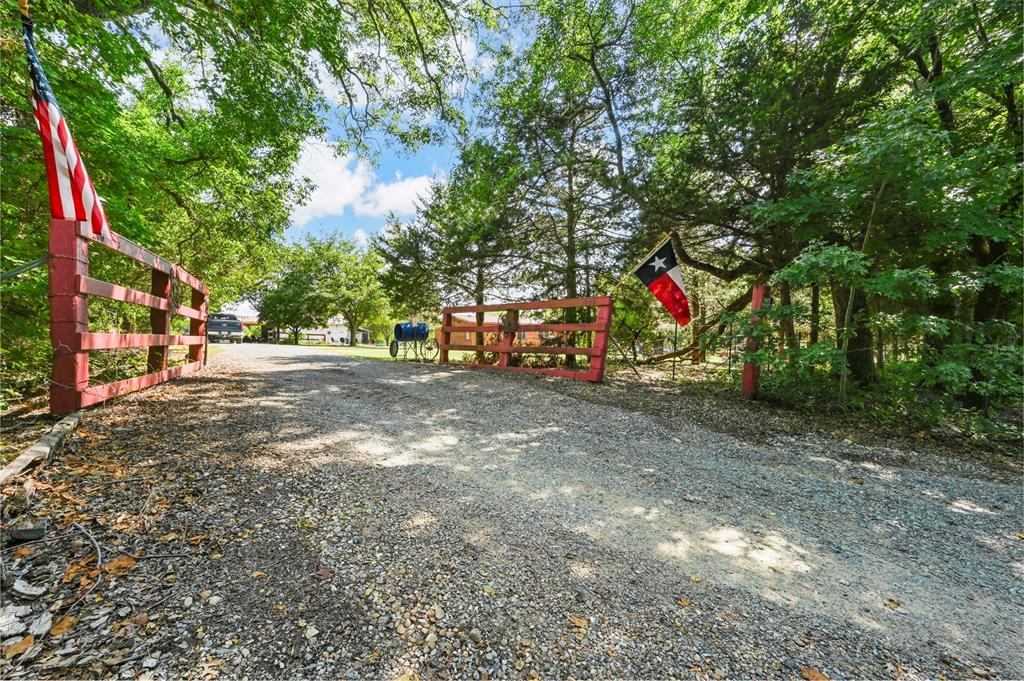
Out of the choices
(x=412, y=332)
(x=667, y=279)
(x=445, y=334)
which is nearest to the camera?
(x=667, y=279)

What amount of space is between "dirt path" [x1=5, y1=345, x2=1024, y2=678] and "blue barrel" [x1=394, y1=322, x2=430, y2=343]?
311 inches

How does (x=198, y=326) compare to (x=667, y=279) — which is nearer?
(x=667, y=279)

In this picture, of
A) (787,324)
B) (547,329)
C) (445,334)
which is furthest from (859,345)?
(445,334)

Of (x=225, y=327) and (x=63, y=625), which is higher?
(x=225, y=327)

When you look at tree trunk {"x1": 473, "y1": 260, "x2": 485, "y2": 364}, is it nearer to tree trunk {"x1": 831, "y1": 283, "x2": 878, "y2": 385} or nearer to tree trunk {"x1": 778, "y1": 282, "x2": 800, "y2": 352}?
tree trunk {"x1": 778, "y1": 282, "x2": 800, "y2": 352}

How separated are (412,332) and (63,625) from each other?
10.6m

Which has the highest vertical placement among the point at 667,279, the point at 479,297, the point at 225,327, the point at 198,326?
the point at 479,297

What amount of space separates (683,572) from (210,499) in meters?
2.48

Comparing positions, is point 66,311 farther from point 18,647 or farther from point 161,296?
point 18,647

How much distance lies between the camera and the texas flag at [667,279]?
6.68 metres

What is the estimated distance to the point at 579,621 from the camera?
5.12 ft

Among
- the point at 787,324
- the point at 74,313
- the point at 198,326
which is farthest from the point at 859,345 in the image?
the point at 198,326

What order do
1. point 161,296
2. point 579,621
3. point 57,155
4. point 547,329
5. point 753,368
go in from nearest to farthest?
point 579,621 → point 57,155 → point 161,296 → point 753,368 → point 547,329

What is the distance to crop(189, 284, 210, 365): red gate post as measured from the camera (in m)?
6.90
